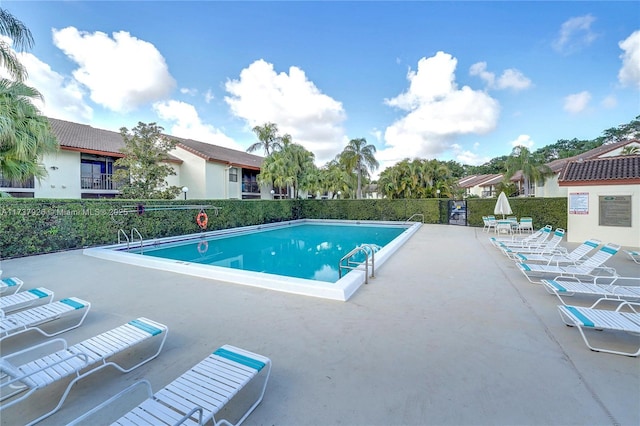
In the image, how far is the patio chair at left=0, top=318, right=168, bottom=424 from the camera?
8.00ft

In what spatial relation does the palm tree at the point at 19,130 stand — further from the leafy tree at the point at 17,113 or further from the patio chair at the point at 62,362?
the patio chair at the point at 62,362

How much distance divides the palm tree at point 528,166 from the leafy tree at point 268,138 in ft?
78.4

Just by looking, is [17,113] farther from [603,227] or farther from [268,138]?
[603,227]

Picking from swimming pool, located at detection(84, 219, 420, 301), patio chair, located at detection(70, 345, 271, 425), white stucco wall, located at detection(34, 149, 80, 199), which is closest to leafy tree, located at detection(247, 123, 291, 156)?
swimming pool, located at detection(84, 219, 420, 301)

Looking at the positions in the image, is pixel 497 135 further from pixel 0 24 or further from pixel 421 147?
pixel 0 24

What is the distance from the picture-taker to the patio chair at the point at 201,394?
2039mm

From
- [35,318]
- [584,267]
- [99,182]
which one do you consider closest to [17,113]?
[35,318]

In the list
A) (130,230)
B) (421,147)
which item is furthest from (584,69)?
(130,230)

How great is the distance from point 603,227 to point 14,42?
70.8ft

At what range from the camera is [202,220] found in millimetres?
15562

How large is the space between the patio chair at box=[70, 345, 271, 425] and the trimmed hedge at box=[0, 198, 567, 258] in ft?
35.8

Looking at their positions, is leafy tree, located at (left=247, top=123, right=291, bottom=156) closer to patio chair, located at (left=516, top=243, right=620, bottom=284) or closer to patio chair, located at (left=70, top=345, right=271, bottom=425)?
patio chair, located at (left=516, top=243, right=620, bottom=284)

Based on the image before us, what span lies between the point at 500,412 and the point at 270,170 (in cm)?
2297

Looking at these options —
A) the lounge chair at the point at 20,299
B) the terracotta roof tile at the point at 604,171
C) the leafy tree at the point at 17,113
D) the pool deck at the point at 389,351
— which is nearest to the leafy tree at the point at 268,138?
the leafy tree at the point at 17,113
